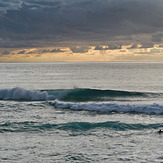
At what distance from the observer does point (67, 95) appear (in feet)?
126

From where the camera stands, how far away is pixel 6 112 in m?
24.6

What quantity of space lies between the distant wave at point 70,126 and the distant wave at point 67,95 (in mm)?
15351

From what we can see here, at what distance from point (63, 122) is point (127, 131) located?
5.58 m

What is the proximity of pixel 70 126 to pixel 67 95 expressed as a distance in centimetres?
1945

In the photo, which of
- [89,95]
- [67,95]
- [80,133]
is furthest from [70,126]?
[89,95]

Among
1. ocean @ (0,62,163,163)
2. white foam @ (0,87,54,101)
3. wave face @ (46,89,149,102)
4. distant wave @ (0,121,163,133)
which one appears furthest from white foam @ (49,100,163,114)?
white foam @ (0,87,54,101)

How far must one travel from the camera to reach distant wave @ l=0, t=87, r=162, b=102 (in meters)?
35.8

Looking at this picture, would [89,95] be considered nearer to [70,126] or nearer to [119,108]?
[119,108]

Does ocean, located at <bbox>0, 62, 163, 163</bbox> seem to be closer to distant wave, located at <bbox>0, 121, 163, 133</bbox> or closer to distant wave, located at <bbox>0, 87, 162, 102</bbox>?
distant wave, located at <bbox>0, 121, 163, 133</bbox>

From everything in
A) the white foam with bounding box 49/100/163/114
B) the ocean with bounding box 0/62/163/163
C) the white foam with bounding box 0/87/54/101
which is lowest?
the ocean with bounding box 0/62/163/163

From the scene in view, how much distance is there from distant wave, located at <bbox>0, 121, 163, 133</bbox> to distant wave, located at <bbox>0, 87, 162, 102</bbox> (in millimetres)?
15351

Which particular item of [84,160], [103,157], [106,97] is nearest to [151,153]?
[103,157]

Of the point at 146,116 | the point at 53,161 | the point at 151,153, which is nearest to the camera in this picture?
the point at 53,161

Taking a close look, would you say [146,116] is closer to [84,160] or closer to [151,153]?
[151,153]
